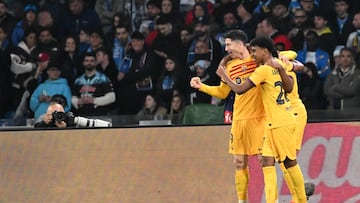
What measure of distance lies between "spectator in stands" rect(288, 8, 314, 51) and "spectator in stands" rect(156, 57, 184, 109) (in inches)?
68.0

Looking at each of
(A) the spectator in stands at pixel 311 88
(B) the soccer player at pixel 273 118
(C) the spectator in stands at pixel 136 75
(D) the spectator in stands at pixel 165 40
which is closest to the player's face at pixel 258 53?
(B) the soccer player at pixel 273 118

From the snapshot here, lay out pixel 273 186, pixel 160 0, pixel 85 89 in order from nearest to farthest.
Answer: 1. pixel 273 186
2. pixel 85 89
3. pixel 160 0

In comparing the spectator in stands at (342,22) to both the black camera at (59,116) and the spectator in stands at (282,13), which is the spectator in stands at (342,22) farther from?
the black camera at (59,116)

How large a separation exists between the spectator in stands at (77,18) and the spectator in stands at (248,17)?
2.16 m

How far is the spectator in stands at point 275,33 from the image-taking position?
1423 centimetres

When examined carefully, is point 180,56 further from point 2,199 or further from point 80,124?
point 2,199

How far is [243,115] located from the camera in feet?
36.2

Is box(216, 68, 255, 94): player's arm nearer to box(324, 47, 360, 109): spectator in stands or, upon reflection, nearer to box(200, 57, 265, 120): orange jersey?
box(200, 57, 265, 120): orange jersey

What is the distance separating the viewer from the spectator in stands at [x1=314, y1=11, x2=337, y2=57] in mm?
14352

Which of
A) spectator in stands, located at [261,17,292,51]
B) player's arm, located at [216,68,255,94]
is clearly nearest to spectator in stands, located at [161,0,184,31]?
spectator in stands, located at [261,17,292,51]

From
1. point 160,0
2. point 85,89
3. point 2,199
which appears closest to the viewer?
point 2,199

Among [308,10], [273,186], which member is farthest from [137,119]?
[308,10]

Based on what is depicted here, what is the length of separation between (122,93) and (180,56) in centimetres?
102

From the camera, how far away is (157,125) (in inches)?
476
